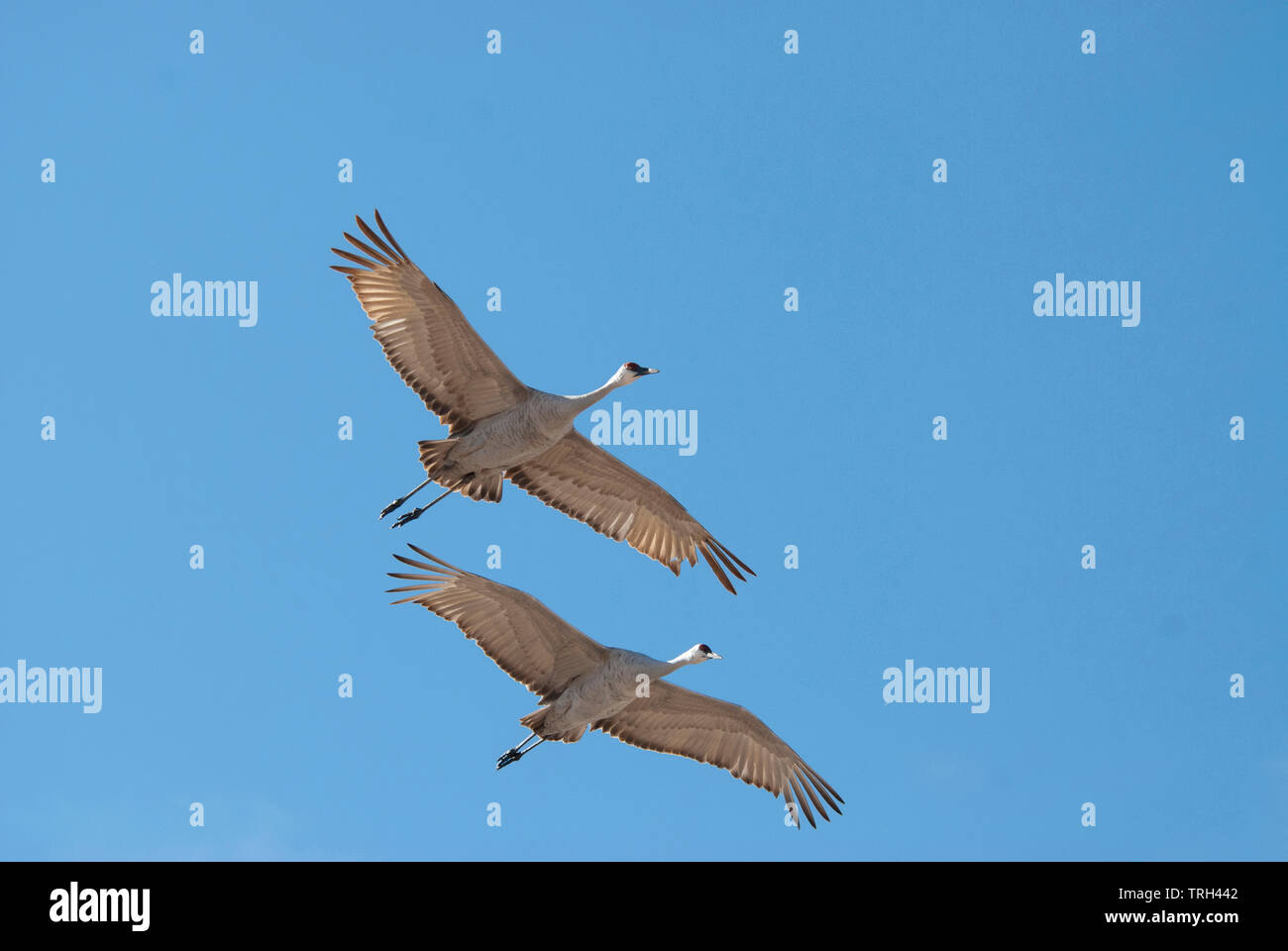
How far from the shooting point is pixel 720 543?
2498 cm

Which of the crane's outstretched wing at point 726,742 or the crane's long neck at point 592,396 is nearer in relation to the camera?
the crane's long neck at point 592,396

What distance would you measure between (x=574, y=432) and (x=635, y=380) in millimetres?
1294

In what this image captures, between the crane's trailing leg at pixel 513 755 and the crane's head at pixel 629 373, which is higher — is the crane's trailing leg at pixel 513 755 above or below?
below

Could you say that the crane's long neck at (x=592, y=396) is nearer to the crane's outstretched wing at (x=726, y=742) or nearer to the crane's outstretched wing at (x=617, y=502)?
the crane's outstretched wing at (x=617, y=502)

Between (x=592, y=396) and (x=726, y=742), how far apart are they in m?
5.69

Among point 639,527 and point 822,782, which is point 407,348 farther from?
point 822,782

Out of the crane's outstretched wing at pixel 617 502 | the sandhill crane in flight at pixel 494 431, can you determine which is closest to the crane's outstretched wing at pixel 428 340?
the sandhill crane in flight at pixel 494 431

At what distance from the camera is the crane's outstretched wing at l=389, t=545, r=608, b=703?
22.1 m

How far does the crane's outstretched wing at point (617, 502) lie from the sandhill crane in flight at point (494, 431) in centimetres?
2

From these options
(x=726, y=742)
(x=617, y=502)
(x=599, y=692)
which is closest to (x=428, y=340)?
(x=617, y=502)

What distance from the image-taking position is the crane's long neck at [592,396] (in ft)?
74.0

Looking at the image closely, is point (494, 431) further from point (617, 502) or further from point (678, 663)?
point (678, 663)

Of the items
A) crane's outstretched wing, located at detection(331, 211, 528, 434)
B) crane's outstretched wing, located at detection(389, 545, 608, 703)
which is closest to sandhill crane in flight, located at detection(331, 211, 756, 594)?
crane's outstretched wing, located at detection(331, 211, 528, 434)
